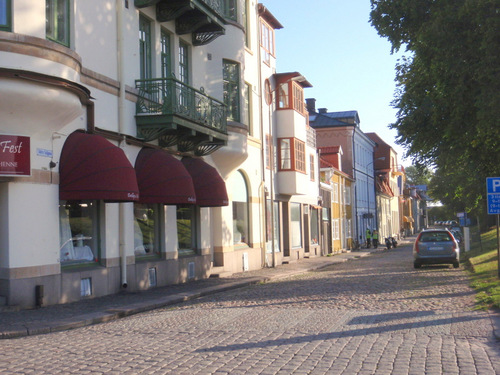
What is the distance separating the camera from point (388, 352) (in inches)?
334

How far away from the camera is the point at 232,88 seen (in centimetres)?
2438

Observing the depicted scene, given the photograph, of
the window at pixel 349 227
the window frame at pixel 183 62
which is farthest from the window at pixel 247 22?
the window at pixel 349 227

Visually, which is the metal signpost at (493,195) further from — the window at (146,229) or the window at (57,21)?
the window at (57,21)

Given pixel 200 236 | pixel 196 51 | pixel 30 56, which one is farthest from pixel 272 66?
pixel 30 56

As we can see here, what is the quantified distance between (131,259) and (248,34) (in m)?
13.5

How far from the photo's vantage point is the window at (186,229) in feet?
69.8

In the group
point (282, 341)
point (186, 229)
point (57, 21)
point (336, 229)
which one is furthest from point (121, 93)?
point (336, 229)

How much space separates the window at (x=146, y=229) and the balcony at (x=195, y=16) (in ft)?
18.6

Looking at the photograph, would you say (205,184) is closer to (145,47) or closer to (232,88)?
(145,47)

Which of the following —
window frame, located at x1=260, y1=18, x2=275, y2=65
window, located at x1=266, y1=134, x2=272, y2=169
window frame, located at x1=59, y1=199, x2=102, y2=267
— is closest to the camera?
window frame, located at x1=59, y1=199, x2=102, y2=267

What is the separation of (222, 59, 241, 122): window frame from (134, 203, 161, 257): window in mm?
5821

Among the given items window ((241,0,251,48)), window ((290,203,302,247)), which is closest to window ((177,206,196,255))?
window ((241,0,251,48))

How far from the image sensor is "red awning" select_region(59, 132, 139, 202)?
46.9 feet

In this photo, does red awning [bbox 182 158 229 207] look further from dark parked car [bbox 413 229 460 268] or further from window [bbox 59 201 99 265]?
dark parked car [bbox 413 229 460 268]
